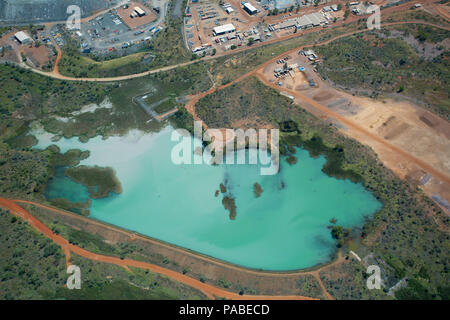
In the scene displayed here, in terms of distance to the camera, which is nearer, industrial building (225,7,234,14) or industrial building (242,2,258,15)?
industrial building (242,2,258,15)

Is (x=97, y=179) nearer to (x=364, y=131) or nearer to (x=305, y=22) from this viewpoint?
(x=364, y=131)

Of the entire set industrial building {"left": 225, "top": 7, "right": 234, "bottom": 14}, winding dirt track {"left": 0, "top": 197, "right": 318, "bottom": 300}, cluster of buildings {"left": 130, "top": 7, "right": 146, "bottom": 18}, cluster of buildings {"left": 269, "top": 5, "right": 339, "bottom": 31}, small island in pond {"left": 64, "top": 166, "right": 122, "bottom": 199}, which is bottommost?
winding dirt track {"left": 0, "top": 197, "right": 318, "bottom": 300}

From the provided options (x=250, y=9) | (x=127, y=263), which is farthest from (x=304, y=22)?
(x=127, y=263)

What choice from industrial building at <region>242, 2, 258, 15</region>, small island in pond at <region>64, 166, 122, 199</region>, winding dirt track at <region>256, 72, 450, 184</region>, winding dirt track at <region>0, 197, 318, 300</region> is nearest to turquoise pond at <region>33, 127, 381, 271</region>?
small island in pond at <region>64, 166, 122, 199</region>

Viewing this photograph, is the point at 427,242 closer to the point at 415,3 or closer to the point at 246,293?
the point at 246,293

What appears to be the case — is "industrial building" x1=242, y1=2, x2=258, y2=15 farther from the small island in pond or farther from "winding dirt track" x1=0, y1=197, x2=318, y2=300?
"winding dirt track" x1=0, y1=197, x2=318, y2=300

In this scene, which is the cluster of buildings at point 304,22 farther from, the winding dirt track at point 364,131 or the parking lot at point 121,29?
the parking lot at point 121,29

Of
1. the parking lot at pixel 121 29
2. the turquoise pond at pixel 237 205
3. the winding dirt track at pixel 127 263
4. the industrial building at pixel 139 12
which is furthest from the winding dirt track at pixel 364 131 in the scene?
the industrial building at pixel 139 12
